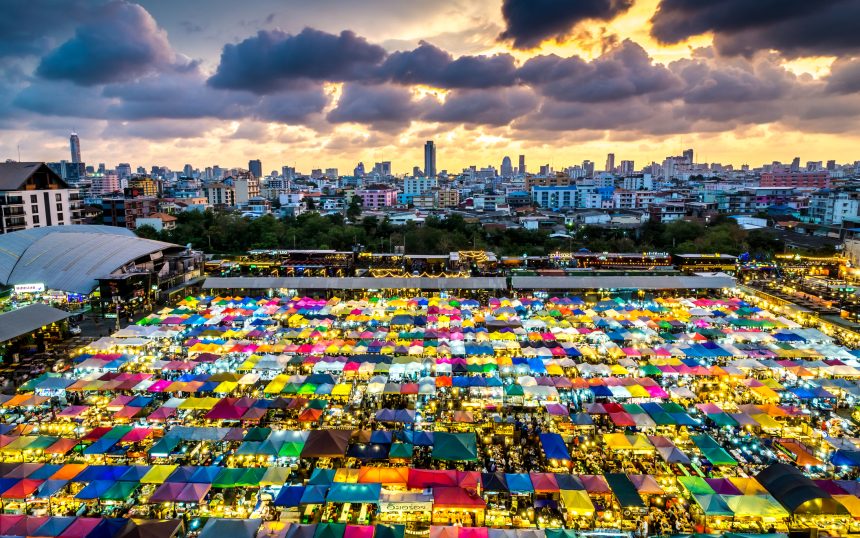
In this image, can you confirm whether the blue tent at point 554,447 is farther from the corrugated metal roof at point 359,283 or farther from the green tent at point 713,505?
the corrugated metal roof at point 359,283

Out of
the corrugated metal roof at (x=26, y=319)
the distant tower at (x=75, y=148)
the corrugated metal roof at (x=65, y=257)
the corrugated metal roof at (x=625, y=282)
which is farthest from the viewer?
the distant tower at (x=75, y=148)

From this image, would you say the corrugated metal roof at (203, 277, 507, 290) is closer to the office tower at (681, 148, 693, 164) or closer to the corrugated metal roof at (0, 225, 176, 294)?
the corrugated metal roof at (0, 225, 176, 294)

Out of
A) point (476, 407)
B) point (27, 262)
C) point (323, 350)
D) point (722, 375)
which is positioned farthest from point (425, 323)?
point (27, 262)

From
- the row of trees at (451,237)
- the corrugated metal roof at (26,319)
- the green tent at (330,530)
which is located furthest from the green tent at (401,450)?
the row of trees at (451,237)

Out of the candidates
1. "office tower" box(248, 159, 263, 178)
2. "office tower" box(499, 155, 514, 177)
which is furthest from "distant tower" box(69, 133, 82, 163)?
"office tower" box(499, 155, 514, 177)

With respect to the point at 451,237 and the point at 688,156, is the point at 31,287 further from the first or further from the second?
the point at 688,156
